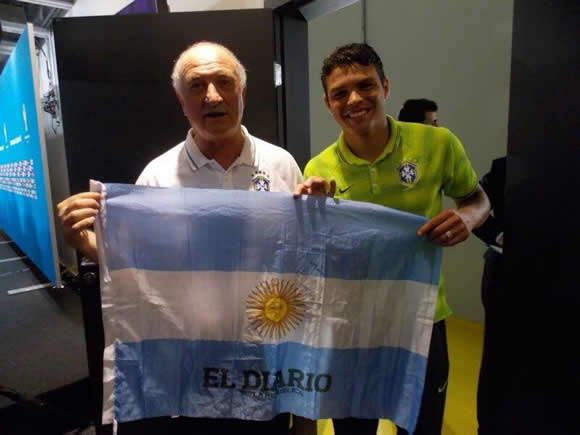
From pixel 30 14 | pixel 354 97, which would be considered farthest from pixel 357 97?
pixel 30 14

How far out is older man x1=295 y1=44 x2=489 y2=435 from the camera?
112cm

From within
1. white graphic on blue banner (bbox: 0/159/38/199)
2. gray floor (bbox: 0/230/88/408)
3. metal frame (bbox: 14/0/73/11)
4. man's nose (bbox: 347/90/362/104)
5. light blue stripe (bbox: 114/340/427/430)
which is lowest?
gray floor (bbox: 0/230/88/408)

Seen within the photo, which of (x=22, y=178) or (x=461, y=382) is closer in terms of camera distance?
(x=461, y=382)

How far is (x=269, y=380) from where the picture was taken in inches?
40.0

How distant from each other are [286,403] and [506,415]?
778 millimetres

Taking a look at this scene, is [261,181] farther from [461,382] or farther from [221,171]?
[461,382]

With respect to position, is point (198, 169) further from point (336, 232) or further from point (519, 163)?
point (519, 163)

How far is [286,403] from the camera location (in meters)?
1.04

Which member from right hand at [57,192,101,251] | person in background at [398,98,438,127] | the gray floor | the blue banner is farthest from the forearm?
the blue banner

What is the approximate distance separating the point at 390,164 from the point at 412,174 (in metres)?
0.07

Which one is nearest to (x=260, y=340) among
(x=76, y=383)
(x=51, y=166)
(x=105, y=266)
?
(x=105, y=266)

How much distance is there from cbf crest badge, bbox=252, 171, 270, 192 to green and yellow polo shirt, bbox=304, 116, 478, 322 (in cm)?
24

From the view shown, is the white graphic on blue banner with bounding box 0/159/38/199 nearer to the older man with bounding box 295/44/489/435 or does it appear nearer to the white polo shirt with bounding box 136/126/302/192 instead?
the white polo shirt with bounding box 136/126/302/192

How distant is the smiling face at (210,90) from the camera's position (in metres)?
1.05
